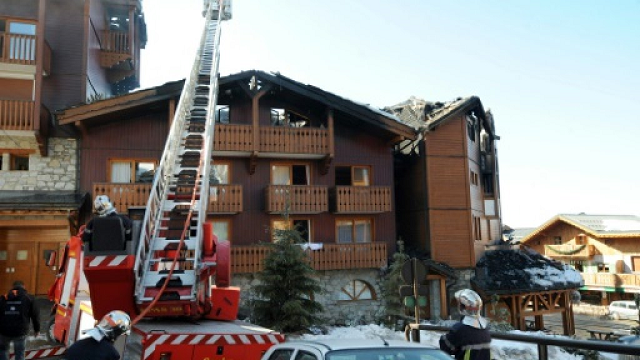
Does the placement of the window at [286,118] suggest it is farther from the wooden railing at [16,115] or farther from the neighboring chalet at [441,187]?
the wooden railing at [16,115]

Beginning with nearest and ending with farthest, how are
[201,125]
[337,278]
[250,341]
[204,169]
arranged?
[250,341]
[204,169]
[201,125]
[337,278]

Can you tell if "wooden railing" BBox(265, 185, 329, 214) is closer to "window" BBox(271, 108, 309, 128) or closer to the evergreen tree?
"window" BBox(271, 108, 309, 128)

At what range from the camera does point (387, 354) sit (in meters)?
5.07

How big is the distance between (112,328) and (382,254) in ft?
59.7

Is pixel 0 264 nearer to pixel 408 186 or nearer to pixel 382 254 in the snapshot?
pixel 382 254

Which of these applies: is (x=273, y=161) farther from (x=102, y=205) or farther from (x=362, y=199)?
(x=102, y=205)

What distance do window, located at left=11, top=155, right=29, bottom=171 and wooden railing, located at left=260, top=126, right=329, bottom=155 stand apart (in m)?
8.68

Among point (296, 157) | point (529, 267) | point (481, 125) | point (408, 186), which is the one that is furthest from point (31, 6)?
point (529, 267)

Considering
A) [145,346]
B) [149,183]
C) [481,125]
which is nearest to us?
[145,346]

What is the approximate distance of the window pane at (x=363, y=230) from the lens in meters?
23.7

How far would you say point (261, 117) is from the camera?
75.3ft

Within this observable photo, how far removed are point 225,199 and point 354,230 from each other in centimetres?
610

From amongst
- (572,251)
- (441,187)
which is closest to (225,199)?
(441,187)

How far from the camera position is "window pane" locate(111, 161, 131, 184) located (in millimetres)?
20688
